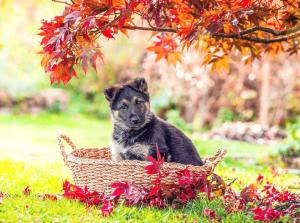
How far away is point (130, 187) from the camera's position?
16.1ft

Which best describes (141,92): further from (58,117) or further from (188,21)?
(58,117)

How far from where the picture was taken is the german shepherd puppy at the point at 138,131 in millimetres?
5430

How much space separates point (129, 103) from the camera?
5.55 m

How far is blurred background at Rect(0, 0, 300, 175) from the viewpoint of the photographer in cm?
1414

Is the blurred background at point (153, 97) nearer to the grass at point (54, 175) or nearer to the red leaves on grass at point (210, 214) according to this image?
the grass at point (54, 175)

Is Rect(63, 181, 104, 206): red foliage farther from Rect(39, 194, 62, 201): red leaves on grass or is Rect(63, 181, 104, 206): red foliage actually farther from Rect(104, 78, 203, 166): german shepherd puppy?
Rect(104, 78, 203, 166): german shepherd puppy

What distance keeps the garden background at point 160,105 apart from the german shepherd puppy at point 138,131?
183 centimetres

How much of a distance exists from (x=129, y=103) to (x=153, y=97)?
12.4 metres

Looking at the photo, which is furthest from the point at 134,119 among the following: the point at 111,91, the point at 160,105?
the point at 160,105

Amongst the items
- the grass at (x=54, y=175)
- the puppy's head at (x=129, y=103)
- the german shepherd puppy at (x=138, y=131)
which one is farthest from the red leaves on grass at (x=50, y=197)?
the puppy's head at (x=129, y=103)

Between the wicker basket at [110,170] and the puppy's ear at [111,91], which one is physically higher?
the puppy's ear at [111,91]

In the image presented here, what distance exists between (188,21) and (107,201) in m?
1.86

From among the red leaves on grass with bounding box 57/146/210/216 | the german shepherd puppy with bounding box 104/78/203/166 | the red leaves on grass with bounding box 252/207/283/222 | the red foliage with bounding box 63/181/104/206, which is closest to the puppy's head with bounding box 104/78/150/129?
the german shepherd puppy with bounding box 104/78/203/166

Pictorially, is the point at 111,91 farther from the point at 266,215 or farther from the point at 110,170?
the point at 266,215
